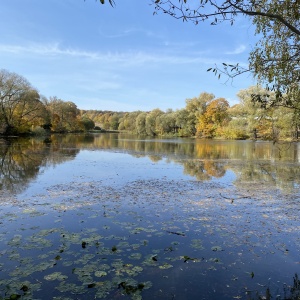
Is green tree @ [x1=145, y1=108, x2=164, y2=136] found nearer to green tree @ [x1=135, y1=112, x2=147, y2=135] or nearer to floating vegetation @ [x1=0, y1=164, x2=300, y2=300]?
green tree @ [x1=135, y1=112, x2=147, y2=135]

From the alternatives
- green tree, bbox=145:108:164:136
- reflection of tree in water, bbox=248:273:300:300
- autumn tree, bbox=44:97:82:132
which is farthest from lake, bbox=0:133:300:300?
green tree, bbox=145:108:164:136

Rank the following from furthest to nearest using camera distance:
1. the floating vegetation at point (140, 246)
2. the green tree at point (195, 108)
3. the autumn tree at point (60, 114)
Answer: the autumn tree at point (60, 114), the green tree at point (195, 108), the floating vegetation at point (140, 246)

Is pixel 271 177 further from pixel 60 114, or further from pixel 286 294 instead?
pixel 60 114

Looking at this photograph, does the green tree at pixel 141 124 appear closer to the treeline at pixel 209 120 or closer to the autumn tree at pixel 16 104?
the treeline at pixel 209 120

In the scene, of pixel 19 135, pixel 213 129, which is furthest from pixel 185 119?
pixel 19 135

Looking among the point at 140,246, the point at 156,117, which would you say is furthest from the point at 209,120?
the point at 140,246

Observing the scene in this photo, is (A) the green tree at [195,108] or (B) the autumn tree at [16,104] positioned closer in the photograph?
(B) the autumn tree at [16,104]

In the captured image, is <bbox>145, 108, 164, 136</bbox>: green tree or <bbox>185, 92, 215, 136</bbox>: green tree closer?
<bbox>185, 92, 215, 136</bbox>: green tree

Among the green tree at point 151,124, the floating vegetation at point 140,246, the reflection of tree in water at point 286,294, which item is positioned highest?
the green tree at point 151,124

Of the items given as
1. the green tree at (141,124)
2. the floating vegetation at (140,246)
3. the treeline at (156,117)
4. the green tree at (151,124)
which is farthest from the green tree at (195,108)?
the floating vegetation at (140,246)

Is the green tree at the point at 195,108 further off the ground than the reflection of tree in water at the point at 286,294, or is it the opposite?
the green tree at the point at 195,108

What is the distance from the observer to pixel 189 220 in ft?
24.5

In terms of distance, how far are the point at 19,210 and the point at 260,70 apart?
6.87m

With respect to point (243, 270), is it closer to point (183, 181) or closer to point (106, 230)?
point (106, 230)
